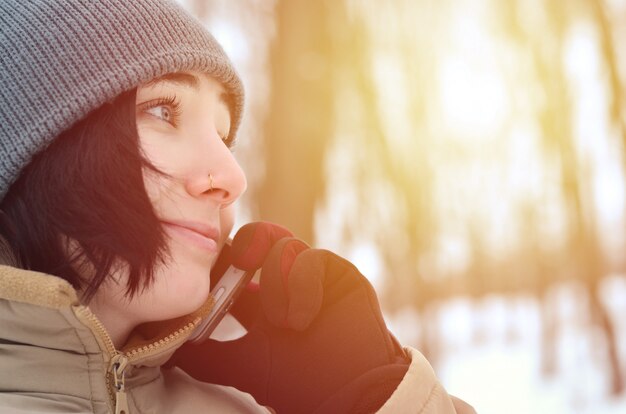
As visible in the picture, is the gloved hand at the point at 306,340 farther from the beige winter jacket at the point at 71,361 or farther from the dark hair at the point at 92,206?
the dark hair at the point at 92,206

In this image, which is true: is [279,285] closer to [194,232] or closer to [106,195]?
[194,232]

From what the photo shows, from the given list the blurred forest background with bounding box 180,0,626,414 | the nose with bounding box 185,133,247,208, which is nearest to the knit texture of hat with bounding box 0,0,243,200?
the nose with bounding box 185,133,247,208

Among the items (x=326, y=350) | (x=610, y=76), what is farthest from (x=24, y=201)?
(x=610, y=76)

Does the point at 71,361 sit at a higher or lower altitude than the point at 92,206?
lower

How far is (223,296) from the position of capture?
876 millimetres

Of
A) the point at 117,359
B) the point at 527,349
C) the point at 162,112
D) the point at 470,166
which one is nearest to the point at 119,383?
the point at 117,359

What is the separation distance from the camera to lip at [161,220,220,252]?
0.77 metres

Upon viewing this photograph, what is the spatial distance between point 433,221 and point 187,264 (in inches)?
86.4

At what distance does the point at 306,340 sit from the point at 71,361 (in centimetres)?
30

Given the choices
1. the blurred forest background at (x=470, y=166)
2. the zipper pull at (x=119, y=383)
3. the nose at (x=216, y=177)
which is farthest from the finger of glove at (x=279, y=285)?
the blurred forest background at (x=470, y=166)

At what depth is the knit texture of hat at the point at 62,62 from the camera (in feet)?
2.49

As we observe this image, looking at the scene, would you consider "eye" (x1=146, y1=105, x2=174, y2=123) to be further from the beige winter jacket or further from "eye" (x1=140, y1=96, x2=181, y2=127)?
the beige winter jacket

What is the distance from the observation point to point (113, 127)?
0.76 meters

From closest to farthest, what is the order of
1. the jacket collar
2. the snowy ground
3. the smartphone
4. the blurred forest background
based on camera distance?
the jacket collar, the smartphone, the blurred forest background, the snowy ground
